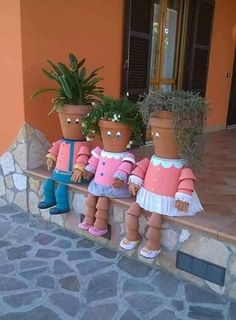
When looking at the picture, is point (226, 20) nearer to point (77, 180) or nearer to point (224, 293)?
point (77, 180)

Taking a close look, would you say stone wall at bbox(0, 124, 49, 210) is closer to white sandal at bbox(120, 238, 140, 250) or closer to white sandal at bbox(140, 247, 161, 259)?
white sandal at bbox(120, 238, 140, 250)

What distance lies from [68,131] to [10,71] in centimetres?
80

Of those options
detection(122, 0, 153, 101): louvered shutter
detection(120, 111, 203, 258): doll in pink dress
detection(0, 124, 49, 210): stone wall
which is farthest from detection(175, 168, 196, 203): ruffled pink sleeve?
detection(122, 0, 153, 101): louvered shutter

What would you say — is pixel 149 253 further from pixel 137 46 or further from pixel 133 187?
pixel 137 46

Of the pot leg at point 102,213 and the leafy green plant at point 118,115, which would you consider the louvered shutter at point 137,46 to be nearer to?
the leafy green plant at point 118,115

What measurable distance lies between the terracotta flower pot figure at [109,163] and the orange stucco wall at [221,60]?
10.4ft

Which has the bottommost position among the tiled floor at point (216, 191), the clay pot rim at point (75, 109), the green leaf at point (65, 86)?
the tiled floor at point (216, 191)

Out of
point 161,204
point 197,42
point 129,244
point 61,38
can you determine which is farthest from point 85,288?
point 197,42

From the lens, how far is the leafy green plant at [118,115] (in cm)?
239

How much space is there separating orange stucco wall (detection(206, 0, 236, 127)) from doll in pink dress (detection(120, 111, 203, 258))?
3293 mm

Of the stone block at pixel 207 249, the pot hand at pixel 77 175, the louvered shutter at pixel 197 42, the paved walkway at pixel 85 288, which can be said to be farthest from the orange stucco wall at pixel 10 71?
the louvered shutter at pixel 197 42

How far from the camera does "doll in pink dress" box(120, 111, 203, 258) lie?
2160mm

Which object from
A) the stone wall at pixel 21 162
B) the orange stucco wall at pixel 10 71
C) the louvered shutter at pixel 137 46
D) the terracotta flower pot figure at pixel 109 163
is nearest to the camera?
the terracotta flower pot figure at pixel 109 163

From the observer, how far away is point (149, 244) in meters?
2.24
